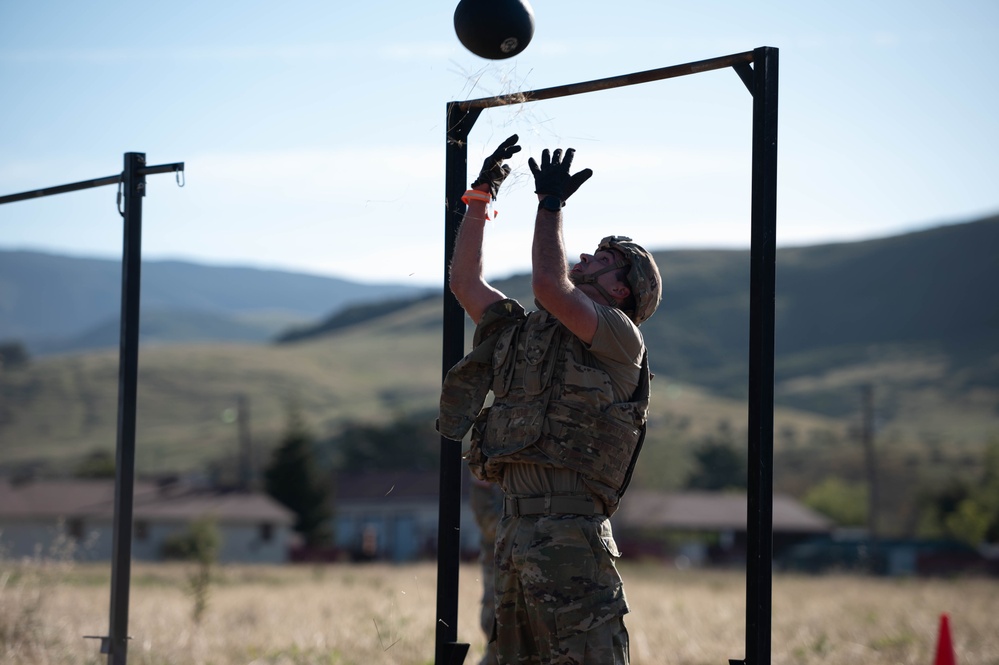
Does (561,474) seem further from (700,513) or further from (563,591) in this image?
(700,513)

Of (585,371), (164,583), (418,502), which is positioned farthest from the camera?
(418,502)

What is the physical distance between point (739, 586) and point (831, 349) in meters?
161

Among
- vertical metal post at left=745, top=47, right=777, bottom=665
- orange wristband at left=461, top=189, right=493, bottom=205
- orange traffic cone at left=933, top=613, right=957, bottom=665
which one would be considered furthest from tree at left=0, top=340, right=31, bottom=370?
vertical metal post at left=745, top=47, right=777, bottom=665

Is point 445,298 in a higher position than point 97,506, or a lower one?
higher

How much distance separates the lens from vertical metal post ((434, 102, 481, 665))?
5578mm

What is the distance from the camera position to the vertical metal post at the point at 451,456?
18.3 feet

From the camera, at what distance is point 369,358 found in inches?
7844

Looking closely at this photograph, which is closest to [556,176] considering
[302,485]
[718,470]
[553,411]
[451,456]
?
[553,411]

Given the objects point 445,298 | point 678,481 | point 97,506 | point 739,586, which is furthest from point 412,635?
point 678,481

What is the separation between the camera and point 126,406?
6.82 metres

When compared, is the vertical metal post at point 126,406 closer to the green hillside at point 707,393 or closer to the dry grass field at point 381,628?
the dry grass field at point 381,628

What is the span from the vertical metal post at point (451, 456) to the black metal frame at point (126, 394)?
1770mm

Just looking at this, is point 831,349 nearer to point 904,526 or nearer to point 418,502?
point 904,526

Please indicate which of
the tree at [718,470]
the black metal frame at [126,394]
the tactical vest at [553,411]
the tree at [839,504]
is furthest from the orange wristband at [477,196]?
the tree at [718,470]
